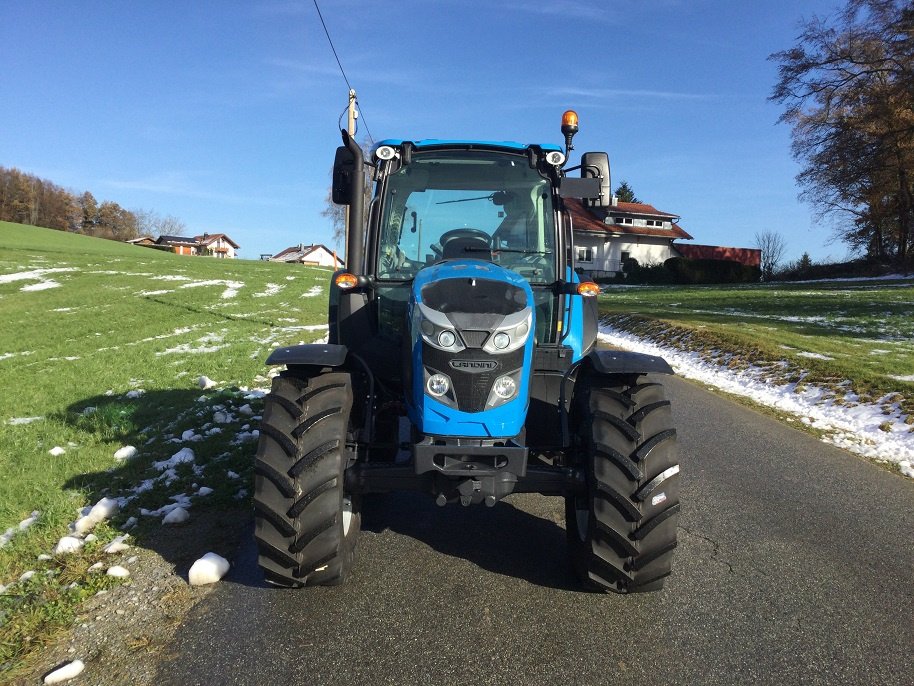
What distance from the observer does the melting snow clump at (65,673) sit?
8.87 ft

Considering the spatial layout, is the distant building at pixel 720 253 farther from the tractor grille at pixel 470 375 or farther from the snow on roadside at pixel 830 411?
the tractor grille at pixel 470 375

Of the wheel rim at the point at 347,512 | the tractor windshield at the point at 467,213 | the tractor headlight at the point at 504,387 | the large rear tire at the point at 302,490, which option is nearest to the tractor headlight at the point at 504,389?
the tractor headlight at the point at 504,387

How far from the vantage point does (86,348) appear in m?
13.2

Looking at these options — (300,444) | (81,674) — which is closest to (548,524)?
(300,444)

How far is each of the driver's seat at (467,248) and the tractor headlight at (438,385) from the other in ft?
3.89

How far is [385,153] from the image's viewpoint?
14.5 ft

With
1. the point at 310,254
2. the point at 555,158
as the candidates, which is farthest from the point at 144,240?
the point at 555,158

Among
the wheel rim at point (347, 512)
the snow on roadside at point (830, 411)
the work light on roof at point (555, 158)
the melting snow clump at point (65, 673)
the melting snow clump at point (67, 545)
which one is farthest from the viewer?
the snow on roadside at point (830, 411)

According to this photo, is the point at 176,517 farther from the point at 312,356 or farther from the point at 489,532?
the point at 489,532

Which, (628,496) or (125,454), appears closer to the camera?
(628,496)

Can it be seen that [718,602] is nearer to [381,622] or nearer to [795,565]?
[795,565]

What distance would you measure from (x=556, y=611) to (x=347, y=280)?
2209 millimetres

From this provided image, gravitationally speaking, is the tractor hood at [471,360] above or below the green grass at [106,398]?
above

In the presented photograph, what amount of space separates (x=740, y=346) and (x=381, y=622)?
1120 cm
